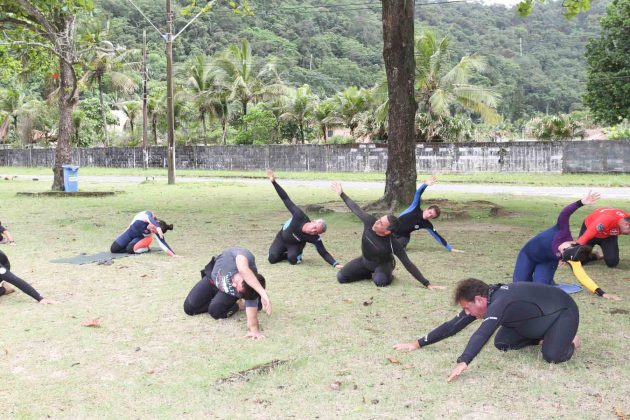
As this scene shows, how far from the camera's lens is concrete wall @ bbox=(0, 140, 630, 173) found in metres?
31.2

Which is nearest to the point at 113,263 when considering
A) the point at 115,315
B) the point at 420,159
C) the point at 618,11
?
the point at 115,315

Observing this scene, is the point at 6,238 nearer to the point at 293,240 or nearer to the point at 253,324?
the point at 293,240

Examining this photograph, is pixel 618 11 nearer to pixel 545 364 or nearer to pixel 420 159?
pixel 420 159

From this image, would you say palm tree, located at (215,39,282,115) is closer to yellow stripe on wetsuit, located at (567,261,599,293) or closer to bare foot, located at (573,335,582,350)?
yellow stripe on wetsuit, located at (567,261,599,293)

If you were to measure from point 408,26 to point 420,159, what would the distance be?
62.7ft

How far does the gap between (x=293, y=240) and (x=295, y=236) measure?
0.36ft

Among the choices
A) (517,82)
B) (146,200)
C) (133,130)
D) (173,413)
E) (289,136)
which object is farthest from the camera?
(517,82)

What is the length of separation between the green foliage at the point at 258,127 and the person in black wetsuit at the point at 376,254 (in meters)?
38.6

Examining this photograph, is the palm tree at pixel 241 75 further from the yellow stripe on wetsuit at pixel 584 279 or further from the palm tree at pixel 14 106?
the yellow stripe on wetsuit at pixel 584 279

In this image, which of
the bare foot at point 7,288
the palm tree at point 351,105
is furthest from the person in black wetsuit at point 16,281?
the palm tree at point 351,105

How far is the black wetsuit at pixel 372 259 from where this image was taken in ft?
26.3

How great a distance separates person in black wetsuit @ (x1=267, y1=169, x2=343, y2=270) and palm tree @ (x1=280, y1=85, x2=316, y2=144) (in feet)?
123

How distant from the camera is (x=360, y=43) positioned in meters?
76.9

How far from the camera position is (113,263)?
388 inches
